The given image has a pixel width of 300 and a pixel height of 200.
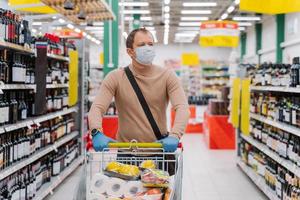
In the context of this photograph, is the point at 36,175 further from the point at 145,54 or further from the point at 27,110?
the point at 145,54

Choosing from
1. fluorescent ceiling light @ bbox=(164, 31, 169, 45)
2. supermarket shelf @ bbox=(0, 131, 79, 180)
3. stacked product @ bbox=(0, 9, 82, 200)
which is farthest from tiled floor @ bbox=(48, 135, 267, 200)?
fluorescent ceiling light @ bbox=(164, 31, 169, 45)

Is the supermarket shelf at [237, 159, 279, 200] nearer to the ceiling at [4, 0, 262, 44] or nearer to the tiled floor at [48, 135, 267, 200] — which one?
the tiled floor at [48, 135, 267, 200]

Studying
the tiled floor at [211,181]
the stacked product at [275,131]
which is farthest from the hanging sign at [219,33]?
the stacked product at [275,131]

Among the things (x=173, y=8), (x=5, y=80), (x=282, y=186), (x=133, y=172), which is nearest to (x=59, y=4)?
(x=5, y=80)

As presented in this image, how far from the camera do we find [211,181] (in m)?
7.11

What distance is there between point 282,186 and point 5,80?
333 cm

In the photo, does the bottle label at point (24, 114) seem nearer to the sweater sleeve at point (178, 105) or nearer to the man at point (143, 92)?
the man at point (143, 92)

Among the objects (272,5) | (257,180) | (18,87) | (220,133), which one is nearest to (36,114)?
(18,87)

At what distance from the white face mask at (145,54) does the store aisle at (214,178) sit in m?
3.33

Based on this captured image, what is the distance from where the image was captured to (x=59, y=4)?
6422 mm

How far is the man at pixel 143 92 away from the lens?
3148 millimetres

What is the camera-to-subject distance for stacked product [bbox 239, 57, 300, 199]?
4887mm

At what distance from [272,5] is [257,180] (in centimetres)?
249

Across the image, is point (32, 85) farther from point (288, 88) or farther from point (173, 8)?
point (173, 8)
